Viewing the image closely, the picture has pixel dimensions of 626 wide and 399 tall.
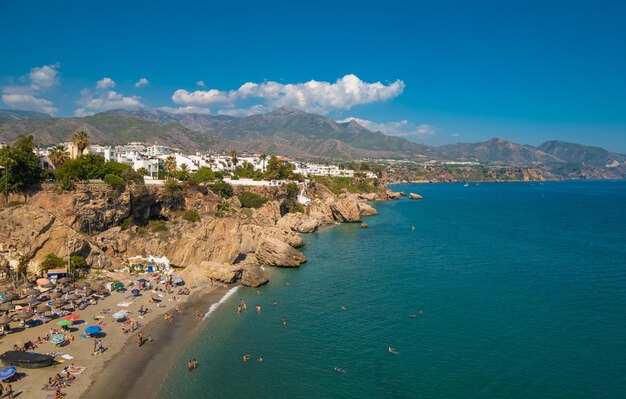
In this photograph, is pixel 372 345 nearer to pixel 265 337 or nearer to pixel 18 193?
pixel 265 337

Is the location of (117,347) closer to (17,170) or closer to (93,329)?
(93,329)

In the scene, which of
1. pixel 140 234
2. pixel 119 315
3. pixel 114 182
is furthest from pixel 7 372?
pixel 114 182

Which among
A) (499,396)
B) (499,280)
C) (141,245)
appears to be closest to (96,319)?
(141,245)

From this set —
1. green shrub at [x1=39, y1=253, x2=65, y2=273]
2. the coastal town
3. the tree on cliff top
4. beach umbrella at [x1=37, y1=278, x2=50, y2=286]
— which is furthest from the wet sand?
the tree on cliff top

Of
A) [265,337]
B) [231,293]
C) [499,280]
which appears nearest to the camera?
[265,337]

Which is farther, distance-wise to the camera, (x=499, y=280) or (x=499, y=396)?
(x=499, y=280)

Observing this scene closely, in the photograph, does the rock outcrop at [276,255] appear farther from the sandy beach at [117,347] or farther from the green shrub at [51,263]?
the green shrub at [51,263]
